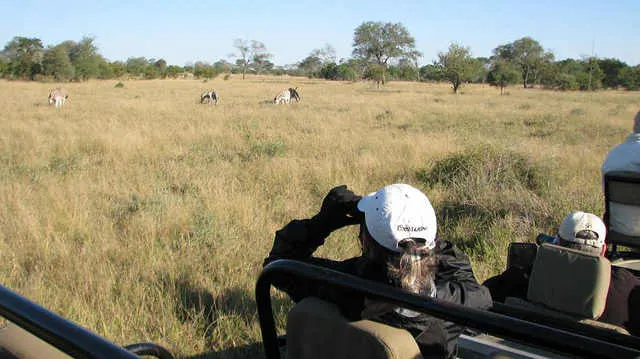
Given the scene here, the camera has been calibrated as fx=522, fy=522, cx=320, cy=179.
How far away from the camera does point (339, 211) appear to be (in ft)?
7.18

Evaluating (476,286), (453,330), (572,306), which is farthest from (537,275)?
(453,330)

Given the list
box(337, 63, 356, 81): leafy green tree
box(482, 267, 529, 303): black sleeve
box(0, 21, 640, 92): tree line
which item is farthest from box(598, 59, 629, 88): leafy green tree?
box(482, 267, 529, 303): black sleeve

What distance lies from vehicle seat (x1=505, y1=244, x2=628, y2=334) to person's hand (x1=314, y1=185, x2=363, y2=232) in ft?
3.42

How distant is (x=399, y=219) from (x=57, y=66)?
5409cm

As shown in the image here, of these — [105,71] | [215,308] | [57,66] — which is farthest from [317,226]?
[105,71]

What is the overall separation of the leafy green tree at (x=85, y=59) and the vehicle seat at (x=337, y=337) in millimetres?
55917

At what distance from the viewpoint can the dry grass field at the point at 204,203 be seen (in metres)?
3.68

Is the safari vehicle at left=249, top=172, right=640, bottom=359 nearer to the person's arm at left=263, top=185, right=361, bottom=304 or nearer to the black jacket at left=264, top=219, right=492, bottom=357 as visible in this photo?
the black jacket at left=264, top=219, right=492, bottom=357

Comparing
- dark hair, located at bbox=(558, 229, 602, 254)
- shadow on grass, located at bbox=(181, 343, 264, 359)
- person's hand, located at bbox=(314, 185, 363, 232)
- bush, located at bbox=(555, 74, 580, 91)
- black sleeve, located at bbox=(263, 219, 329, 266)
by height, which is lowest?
shadow on grass, located at bbox=(181, 343, 264, 359)

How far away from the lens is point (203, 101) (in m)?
22.9

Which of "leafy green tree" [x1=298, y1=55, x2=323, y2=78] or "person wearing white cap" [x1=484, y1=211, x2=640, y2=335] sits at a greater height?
"leafy green tree" [x1=298, y1=55, x2=323, y2=78]

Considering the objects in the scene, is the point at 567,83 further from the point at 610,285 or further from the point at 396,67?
the point at 610,285

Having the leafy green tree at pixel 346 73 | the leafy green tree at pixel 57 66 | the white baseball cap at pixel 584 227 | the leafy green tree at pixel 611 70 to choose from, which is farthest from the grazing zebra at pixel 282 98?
the leafy green tree at pixel 611 70

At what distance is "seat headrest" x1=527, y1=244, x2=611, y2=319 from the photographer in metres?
2.38
